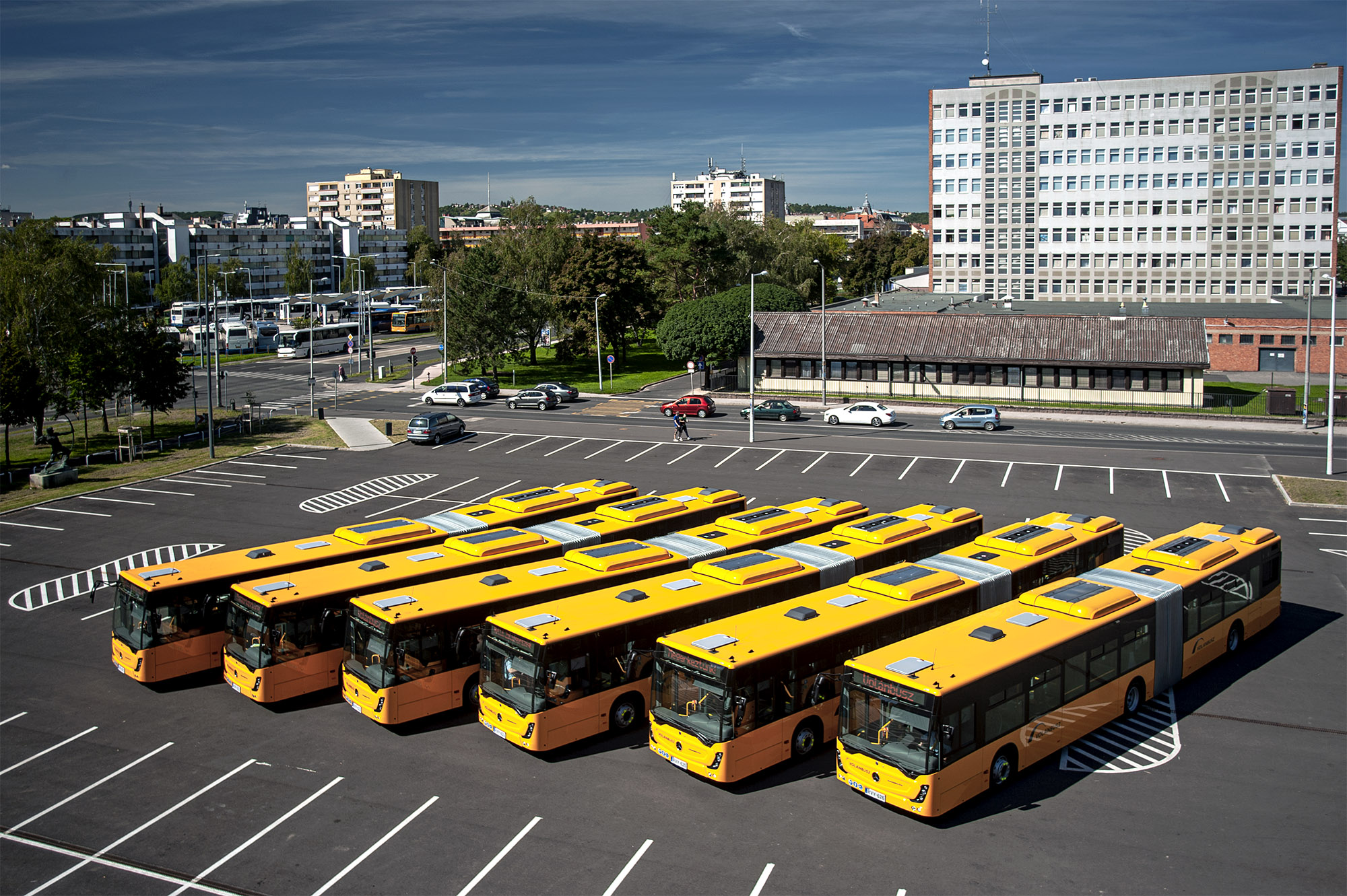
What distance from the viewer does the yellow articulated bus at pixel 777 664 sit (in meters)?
15.8

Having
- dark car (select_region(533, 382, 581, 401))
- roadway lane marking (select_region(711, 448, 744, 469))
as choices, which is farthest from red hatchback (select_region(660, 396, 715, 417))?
roadway lane marking (select_region(711, 448, 744, 469))

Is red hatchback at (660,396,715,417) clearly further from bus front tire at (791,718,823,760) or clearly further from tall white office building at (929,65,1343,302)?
tall white office building at (929,65,1343,302)

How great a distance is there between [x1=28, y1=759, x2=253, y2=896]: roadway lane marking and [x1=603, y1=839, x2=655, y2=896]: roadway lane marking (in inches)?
289

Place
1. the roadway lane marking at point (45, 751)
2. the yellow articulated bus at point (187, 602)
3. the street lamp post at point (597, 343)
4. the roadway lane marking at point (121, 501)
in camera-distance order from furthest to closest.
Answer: the street lamp post at point (597, 343), the roadway lane marking at point (121, 501), the yellow articulated bus at point (187, 602), the roadway lane marking at point (45, 751)

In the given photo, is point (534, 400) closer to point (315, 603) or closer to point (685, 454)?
point (685, 454)

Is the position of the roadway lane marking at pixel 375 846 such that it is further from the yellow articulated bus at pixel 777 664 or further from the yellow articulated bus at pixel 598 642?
the yellow articulated bus at pixel 777 664

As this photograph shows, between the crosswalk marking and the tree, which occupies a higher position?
the tree

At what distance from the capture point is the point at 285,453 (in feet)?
160

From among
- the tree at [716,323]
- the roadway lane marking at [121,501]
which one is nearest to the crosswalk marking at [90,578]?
the roadway lane marking at [121,501]

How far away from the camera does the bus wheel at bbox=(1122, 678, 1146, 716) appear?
18.4 meters

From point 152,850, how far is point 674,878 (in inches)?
303

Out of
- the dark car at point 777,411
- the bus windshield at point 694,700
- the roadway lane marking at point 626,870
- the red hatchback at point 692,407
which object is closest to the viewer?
the roadway lane marking at point 626,870

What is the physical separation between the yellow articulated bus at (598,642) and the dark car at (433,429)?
3257 centimetres

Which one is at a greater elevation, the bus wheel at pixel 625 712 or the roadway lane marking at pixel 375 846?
the bus wheel at pixel 625 712
